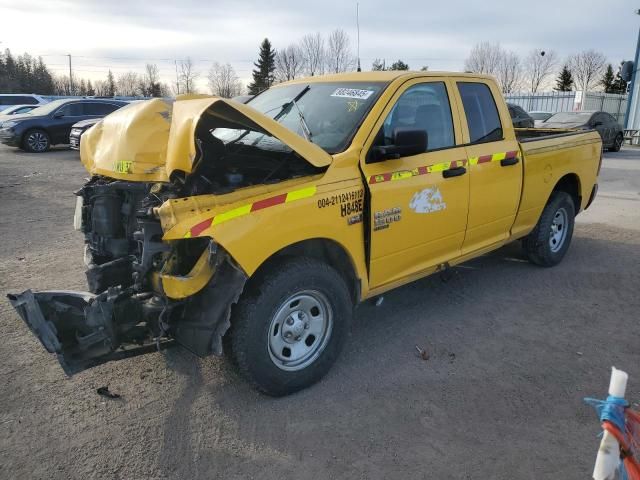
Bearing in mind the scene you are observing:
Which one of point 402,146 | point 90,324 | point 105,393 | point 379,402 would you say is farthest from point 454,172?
point 105,393

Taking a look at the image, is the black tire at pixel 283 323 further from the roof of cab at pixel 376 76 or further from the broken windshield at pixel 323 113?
the roof of cab at pixel 376 76

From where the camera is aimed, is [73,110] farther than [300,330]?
Yes

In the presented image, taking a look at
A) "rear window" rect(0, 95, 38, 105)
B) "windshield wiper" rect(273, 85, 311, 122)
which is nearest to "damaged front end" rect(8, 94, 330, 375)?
"windshield wiper" rect(273, 85, 311, 122)

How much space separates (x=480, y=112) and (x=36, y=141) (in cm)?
1724

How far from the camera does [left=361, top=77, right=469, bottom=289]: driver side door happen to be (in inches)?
140

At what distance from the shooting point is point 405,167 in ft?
12.0

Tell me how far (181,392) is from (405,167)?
7.23ft

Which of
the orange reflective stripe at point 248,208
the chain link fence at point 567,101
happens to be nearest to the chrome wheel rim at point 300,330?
the orange reflective stripe at point 248,208

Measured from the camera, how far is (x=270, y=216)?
9.75 ft

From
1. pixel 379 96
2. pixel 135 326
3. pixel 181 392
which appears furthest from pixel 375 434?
pixel 379 96

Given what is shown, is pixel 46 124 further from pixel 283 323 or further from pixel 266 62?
pixel 266 62

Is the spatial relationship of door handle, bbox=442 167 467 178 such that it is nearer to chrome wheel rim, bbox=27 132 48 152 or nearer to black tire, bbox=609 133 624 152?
chrome wheel rim, bbox=27 132 48 152

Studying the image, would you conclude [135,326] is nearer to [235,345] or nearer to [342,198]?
[235,345]

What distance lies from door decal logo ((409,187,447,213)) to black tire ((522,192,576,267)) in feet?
6.93
